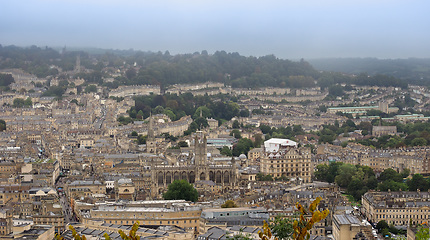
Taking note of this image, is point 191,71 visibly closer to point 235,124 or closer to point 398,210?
point 235,124

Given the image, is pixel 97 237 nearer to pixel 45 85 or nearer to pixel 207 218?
pixel 207 218

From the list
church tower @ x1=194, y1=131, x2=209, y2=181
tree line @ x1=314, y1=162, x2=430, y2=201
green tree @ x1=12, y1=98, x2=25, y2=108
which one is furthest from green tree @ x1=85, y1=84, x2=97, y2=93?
church tower @ x1=194, y1=131, x2=209, y2=181

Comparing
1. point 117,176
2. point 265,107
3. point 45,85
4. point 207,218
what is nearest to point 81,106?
point 45,85

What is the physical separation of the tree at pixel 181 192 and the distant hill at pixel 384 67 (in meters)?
102

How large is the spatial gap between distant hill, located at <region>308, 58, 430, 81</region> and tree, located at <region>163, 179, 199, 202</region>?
102 m

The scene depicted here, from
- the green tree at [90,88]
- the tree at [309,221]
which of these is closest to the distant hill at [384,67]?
the green tree at [90,88]

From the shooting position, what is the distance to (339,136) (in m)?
77.1

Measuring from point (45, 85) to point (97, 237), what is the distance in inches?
2926

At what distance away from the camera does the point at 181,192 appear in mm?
44719

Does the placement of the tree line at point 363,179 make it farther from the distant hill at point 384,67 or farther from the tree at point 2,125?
the distant hill at point 384,67

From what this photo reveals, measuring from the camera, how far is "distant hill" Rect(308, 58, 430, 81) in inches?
5878

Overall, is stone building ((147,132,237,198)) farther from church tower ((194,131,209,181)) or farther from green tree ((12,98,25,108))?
green tree ((12,98,25,108))

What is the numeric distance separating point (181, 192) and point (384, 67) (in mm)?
122094

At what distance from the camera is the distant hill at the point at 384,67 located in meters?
149
